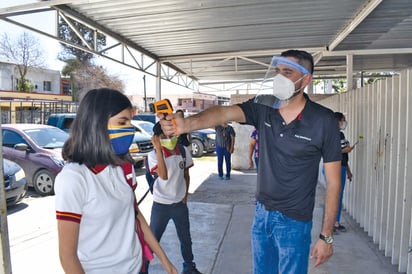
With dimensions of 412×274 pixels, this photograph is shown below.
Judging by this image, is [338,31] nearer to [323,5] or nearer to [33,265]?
[323,5]

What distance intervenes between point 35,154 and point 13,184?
1.56m

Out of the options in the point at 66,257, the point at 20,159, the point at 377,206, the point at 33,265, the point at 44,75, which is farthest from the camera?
the point at 44,75

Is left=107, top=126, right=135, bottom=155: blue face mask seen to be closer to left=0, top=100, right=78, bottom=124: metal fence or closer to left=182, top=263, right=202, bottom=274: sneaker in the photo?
left=182, top=263, right=202, bottom=274: sneaker

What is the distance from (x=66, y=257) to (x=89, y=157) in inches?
17.7

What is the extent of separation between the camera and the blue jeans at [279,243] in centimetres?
222

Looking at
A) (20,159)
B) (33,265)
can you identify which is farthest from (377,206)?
(20,159)

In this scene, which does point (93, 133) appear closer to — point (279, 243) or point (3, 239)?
point (3, 239)

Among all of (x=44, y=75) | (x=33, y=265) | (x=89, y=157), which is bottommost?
(x=33, y=265)

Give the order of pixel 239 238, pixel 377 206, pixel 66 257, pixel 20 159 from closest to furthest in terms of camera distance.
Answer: pixel 66 257, pixel 377 206, pixel 239 238, pixel 20 159

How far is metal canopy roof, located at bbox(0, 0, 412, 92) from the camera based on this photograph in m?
4.89

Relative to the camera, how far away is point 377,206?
461cm

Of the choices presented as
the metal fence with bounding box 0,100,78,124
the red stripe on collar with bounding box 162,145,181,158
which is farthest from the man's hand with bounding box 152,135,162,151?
the metal fence with bounding box 0,100,78,124

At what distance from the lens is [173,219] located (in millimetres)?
3562

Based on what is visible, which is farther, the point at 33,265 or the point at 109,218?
the point at 33,265
